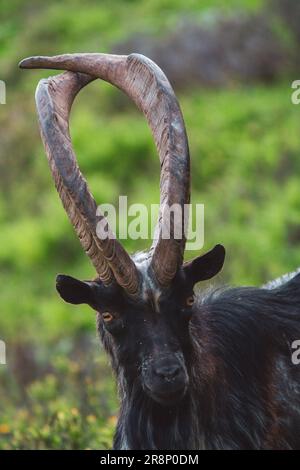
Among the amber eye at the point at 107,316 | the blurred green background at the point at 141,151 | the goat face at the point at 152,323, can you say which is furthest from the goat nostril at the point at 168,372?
the blurred green background at the point at 141,151

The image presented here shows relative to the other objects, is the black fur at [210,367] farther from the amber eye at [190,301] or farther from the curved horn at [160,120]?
the curved horn at [160,120]

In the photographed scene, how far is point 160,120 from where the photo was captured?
723 centimetres

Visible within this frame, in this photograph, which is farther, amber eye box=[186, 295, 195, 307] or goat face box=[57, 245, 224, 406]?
amber eye box=[186, 295, 195, 307]

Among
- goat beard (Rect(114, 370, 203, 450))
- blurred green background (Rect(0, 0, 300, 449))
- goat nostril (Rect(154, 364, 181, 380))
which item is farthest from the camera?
blurred green background (Rect(0, 0, 300, 449))

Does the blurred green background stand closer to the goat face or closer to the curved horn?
the curved horn

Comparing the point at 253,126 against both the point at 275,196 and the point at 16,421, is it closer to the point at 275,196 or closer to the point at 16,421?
the point at 275,196

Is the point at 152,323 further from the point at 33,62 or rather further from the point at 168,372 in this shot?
the point at 33,62

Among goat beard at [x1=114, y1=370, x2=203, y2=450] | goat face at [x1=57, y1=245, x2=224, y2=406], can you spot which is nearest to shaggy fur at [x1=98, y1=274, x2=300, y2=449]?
goat beard at [x1=114, y1=370, x2=203, y2=450]

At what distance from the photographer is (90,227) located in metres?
6.85

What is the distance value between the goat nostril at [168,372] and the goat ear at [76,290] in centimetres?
71

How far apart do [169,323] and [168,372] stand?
0.35m

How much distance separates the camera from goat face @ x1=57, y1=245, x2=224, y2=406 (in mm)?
6531

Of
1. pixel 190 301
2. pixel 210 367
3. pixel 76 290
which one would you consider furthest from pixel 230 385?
pixel 76 290
